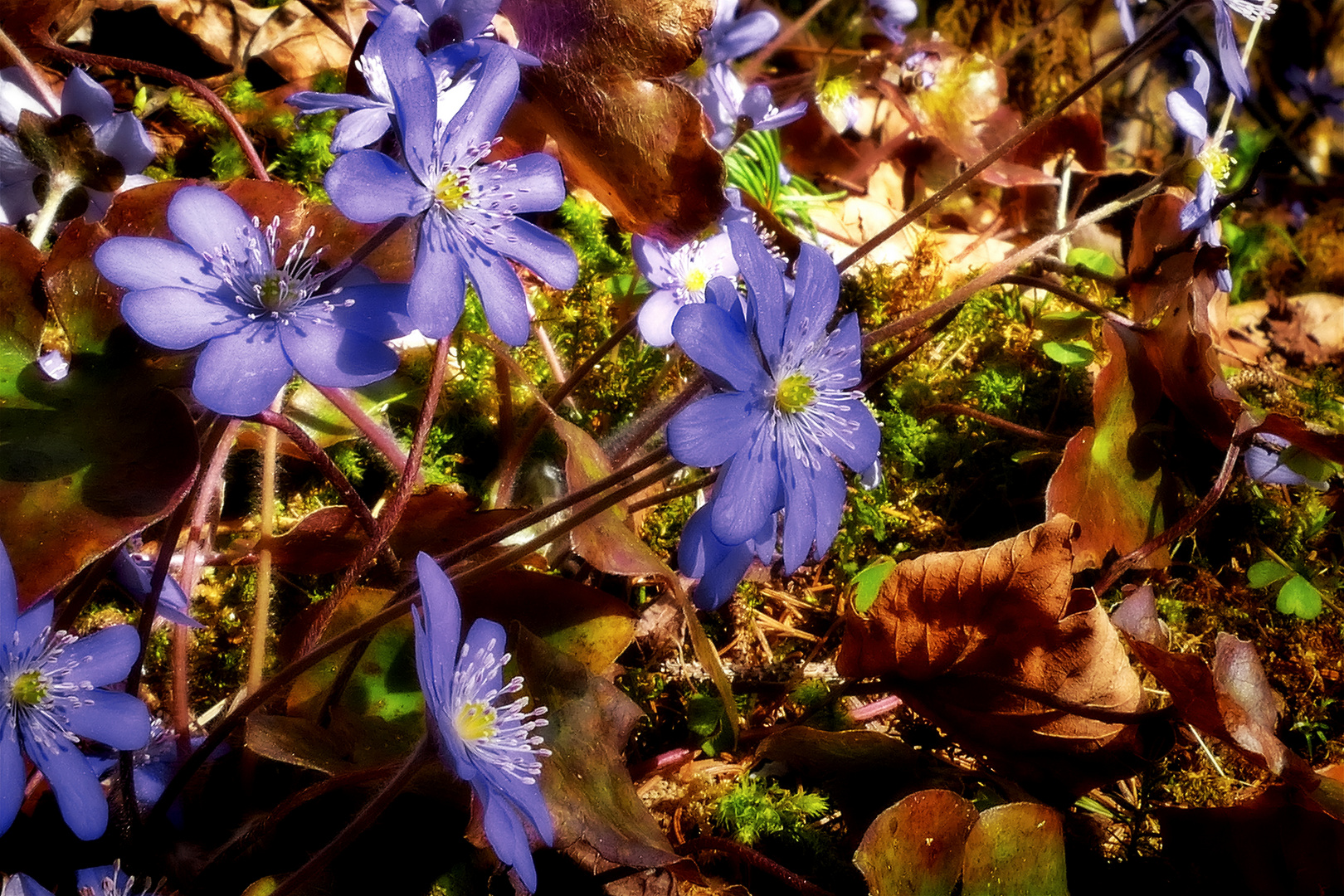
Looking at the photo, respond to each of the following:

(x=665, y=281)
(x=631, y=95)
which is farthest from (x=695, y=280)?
(x=631, y=95)

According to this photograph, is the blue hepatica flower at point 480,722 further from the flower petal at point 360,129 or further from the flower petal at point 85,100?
the flower petal at point 85,100

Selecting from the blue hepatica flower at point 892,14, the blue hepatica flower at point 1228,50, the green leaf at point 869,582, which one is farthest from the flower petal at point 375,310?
the blue hepatica flower at point 892,14

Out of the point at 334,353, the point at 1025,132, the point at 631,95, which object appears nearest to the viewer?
the point at 334,353

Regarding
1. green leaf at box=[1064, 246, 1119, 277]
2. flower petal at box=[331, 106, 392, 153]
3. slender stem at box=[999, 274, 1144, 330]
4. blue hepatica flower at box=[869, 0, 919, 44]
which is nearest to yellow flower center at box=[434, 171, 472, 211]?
flower petal at box=[331, 106, 392, 153]

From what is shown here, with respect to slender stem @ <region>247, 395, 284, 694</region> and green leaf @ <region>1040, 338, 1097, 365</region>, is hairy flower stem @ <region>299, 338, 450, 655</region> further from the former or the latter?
green leaf @ <region>1040, 338, 1097, 365</region>

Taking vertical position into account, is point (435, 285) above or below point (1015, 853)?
above

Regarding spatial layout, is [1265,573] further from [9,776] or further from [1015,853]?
[9,776]

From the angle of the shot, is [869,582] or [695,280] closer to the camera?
[869,582]
